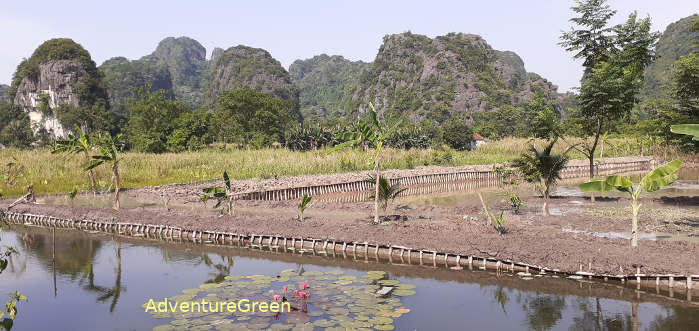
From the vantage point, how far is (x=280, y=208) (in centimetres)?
2191

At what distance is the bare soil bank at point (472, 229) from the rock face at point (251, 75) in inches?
4446

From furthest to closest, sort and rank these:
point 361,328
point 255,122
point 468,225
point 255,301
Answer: point 255,122, point 468,225, point 255,301, point 361,328

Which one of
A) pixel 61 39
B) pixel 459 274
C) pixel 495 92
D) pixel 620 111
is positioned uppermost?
pixel 61 39

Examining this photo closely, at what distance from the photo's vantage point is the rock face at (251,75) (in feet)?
449

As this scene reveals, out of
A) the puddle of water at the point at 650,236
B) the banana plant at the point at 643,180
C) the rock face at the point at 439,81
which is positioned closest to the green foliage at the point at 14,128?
the rock face at the point at 439,81

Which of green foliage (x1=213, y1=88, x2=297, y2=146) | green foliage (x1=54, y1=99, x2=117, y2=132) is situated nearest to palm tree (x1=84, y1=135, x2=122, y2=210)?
green foliage (x1=213, y1=88, x2=297, y2=146)

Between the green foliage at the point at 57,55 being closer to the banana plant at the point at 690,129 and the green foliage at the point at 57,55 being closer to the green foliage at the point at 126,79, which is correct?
the green foliage at the point at 126,79

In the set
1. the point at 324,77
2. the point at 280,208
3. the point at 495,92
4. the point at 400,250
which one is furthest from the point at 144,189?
the point at 324,77

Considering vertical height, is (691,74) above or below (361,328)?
above

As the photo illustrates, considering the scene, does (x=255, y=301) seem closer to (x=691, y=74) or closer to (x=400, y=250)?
(x=400, y=250)

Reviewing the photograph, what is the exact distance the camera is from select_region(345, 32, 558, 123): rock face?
10800cm

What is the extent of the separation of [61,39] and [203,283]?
99.5 metres

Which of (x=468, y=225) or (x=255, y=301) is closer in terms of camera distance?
(x=255, y=301)

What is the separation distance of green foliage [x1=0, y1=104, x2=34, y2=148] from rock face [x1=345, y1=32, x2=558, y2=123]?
236 ft
